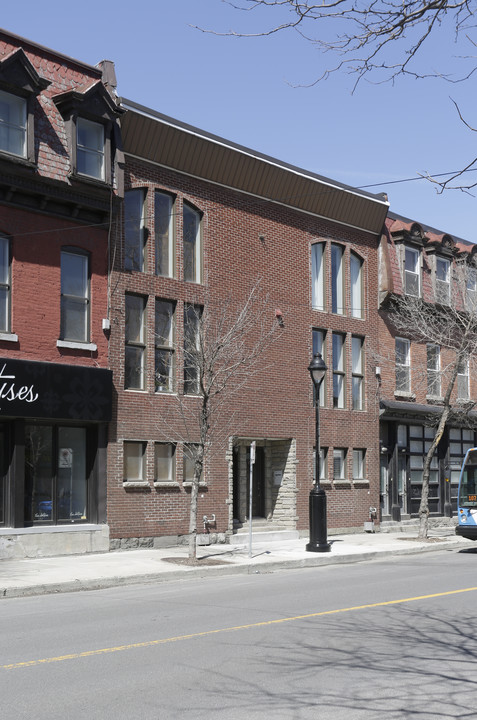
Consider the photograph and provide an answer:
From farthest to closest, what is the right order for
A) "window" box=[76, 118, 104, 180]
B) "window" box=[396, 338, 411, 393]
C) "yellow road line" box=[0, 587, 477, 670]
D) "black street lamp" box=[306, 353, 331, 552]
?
"window" box=[396, 338, 411, 393]
"black street lamp" box=[306, 353, 331, 552]
"window" box=[76, 118, 104, 180]
"yellow road line" box=[0, 587, 477, 670]

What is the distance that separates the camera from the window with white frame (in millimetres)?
27516

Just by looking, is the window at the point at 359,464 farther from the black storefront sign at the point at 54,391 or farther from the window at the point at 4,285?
the window at the point at 4,285

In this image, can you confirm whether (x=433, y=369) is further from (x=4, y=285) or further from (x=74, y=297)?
(x=4, y=285)

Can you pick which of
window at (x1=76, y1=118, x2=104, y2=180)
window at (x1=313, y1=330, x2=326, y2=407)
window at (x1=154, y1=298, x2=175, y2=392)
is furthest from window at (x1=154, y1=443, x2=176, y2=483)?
window at (x1=76, y1=118, x2=104, y2=180)

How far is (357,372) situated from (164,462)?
8714 mm

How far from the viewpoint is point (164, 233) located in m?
22.7

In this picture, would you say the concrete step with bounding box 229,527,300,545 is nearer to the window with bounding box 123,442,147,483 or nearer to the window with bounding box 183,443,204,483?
the window with bounding box 183,443,204,483

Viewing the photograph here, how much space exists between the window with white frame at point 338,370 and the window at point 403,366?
9.74 feet

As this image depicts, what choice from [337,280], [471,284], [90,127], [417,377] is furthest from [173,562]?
[471,284]

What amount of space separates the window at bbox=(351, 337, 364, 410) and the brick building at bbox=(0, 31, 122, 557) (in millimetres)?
10177

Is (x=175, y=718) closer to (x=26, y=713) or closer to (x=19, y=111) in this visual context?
(x=26, y=713)

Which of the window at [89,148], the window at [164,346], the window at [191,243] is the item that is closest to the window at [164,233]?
the window at [191,243]

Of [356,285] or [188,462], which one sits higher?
[356,285]

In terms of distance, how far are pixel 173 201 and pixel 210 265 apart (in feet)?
6.38
